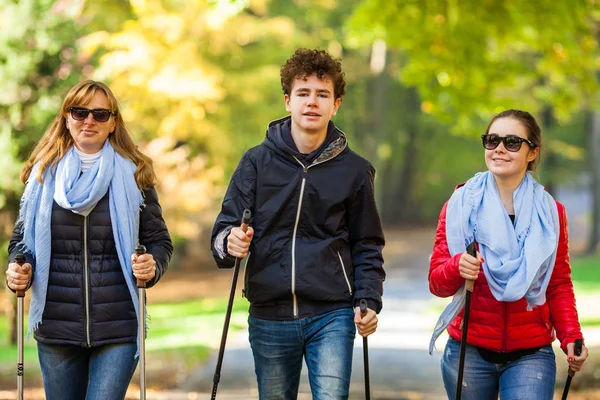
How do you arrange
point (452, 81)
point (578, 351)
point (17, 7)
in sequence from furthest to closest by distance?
1. point (17, 7)
2. point (452, 81)
3. point (578, 351)

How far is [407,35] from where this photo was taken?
39.3ft

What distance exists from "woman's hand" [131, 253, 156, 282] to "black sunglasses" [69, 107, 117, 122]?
2.51 ft

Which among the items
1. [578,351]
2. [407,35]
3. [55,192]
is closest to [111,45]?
[407,35]

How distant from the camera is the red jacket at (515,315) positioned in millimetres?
5141

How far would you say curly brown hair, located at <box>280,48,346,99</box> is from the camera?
5484 mm

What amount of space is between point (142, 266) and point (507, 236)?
1.87 meters

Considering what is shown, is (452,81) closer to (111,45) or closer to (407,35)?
(407,35)

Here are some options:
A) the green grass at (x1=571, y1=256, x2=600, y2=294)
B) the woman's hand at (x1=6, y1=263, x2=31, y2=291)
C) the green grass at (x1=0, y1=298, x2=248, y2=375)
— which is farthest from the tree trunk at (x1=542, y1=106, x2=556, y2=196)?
the woman's hand at (x1=6, y1=263, x2=31, y2=291)

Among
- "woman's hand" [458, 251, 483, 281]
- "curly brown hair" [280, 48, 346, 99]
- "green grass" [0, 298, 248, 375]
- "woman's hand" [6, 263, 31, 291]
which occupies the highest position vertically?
"curly brown hair" [280, 48, 346, 99]

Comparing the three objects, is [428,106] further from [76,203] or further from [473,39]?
[76,203]

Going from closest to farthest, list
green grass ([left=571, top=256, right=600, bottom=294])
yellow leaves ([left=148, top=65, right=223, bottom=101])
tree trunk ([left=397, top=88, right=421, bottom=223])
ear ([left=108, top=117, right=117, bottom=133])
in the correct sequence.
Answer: ear ([left=108, top=117, right=117, bottom=133])
yellow leaves ([left=148, top=65, right=223, bottom=101])
green grass ([left=571, top=256, right=600, bottom=294])
tree trunk ([left=397, top=88, right=421, bottom=223])

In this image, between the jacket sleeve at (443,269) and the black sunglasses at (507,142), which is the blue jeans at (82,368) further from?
the black sunglasses at (507,142)

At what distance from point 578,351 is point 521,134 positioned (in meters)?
1.14

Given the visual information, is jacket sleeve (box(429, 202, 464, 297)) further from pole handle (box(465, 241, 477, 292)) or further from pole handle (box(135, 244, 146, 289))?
pole handle (box(135, 244, 146, 289))
